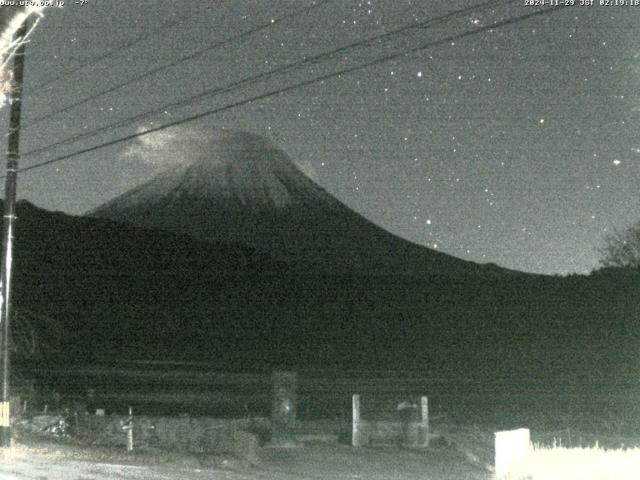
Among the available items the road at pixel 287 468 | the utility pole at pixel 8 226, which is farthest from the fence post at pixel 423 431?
the utility pole at pixel 8 226

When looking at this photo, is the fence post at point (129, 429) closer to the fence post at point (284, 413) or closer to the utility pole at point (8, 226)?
the utility pole at point (8, 226)

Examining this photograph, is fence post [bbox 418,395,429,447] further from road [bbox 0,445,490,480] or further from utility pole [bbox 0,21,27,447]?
utility pole [bbox 0,21,27,447]

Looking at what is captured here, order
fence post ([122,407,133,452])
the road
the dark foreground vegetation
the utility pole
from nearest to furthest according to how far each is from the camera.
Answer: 1. the road
2. the utility pole
3. fence post ([122,407,133,452])
4. the dark foreground vegetation

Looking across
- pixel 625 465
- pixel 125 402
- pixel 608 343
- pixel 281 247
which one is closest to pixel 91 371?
pixel 125 402

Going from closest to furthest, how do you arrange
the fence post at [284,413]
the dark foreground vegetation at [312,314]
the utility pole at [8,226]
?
the fence post at [284,413], the utility pole at [8,226], the dark foreground vegetation at [312,314]

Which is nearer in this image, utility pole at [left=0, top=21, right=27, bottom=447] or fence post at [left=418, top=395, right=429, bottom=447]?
utility pole at [left=0, top=21, right=27, bottom=447]

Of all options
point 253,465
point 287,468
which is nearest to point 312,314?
point 253,465

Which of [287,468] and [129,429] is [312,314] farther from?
[287,468]

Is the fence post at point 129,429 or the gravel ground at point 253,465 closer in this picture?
the gravel ground at point 253,465

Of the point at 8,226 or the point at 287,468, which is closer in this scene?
the point at 287,468

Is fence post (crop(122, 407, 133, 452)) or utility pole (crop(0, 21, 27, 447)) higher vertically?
utility pole (crop(0, 21, 27, 447))

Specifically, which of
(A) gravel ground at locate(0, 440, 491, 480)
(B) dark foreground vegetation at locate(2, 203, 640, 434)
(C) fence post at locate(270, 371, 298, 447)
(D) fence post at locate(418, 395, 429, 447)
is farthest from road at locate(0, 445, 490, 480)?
(B) dark foreground vegetation at locate(2, 203, 640, 434)

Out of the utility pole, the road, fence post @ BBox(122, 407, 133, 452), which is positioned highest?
the utility pole

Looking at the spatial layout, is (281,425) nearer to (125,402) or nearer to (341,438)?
(341,438)
